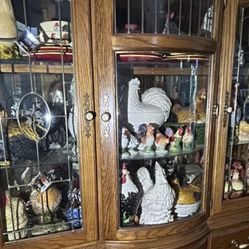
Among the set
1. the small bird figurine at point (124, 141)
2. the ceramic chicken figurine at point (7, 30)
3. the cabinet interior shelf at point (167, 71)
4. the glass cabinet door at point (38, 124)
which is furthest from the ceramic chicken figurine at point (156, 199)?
the ceramic chicken figurine at point (7, 30)

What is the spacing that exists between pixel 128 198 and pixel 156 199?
4.4 inches

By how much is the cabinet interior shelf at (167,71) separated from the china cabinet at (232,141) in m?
0.07

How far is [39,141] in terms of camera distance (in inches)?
34.2

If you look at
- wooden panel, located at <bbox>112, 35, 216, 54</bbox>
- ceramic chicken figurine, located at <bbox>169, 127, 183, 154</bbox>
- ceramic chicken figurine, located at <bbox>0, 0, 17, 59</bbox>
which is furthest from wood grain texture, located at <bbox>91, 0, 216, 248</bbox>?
ceramic chicken figurine, located at <bbox>0, 0, 17, 59</bbox>

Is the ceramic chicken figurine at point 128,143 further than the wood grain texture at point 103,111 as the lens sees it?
Yes

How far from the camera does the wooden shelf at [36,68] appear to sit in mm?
793

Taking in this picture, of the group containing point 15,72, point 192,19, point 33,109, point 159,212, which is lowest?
point 159,212

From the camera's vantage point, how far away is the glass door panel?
795 mm

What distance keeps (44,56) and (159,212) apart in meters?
0.69

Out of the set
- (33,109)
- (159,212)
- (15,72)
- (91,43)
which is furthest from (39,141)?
(159,212)

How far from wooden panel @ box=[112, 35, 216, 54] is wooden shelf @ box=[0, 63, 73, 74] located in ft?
0.56

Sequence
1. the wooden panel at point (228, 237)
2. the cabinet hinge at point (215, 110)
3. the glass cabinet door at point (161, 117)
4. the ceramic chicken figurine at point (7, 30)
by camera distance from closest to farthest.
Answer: the ceramic chicken figurine at point (7, 30) < the glass cabinet door at point (161, 117) < the cabinet hinge at point (215, 110) < the wooden panel at point (228, 237)

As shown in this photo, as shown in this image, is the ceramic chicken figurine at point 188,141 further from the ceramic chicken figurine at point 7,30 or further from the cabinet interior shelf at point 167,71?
the ceramic chicken figurine at point 7,30

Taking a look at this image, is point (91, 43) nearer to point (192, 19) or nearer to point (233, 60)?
point (192, 19)
